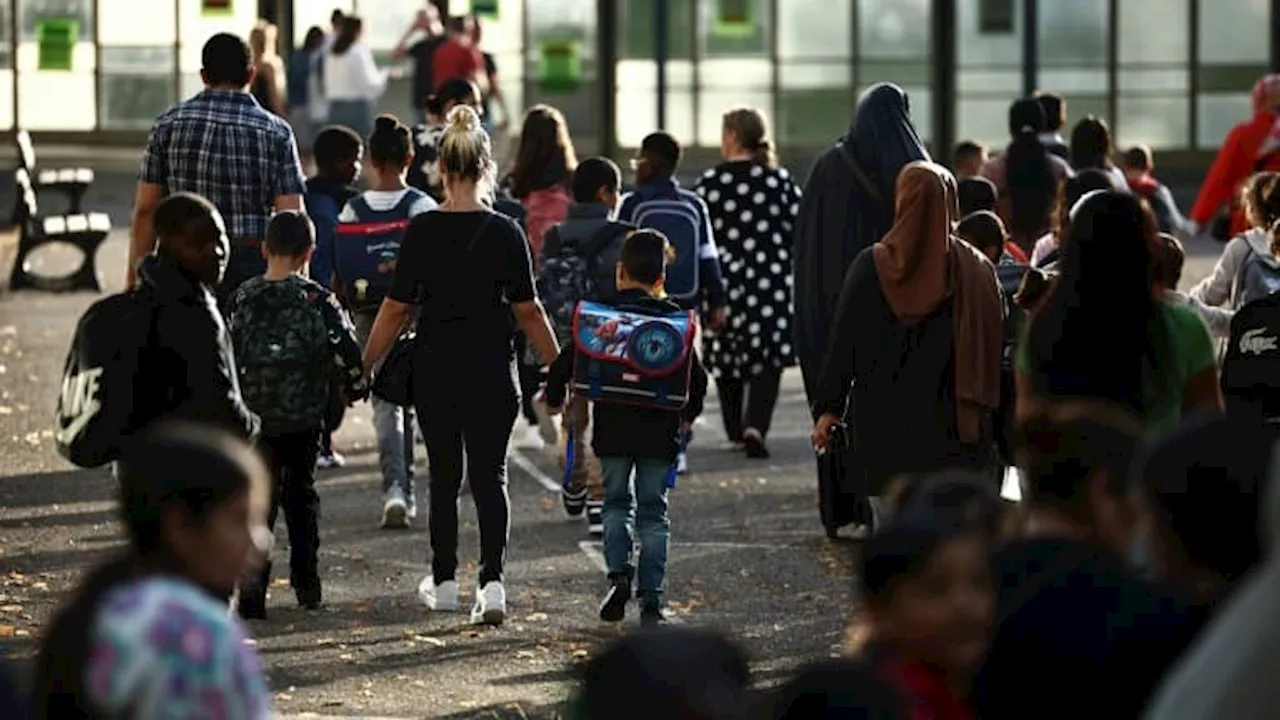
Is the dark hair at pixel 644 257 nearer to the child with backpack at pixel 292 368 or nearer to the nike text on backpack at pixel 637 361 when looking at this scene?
the nike text on backpack at pixel 637 361

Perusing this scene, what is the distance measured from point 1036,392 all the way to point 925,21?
86.6ft

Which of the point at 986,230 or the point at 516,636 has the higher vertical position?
the point at 986,230

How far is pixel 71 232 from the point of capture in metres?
26.8

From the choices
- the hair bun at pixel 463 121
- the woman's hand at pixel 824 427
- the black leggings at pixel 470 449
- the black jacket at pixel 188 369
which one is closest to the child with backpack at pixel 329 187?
the hair bun at pixel 463 121

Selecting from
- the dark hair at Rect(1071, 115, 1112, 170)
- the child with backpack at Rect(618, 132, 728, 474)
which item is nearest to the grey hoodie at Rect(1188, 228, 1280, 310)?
the child with backpack at Rect(618, 132, 728, 474)

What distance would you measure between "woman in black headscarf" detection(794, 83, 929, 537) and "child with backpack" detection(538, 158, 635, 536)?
3.79 ft

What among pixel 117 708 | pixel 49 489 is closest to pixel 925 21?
pixel 49 489

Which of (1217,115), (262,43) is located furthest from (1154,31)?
(262,43)

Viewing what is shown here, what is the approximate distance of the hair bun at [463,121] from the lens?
13070 mm

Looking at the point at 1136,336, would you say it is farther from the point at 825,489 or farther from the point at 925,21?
the point at 925,21

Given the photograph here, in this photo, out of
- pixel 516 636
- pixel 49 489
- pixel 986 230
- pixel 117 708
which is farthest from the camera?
pixel 49 489

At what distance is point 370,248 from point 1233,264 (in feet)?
11.7

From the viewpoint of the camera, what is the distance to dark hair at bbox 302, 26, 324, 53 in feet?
111

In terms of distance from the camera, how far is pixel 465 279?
12727 millimetres
